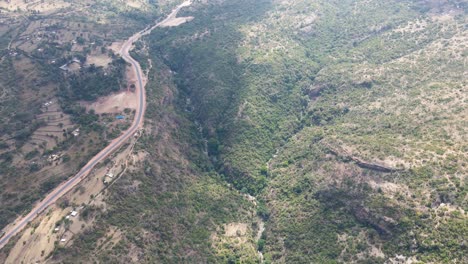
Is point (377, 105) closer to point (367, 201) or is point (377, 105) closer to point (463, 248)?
point (367, 201)

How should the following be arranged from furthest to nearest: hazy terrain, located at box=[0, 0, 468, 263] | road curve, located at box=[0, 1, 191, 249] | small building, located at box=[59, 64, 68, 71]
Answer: small building, located at box=[59, 64, 68, 71] → road curve, located at box=[0, 1, 191, 249] → hazy terrain, located at box=[0, 0, 468, 263]

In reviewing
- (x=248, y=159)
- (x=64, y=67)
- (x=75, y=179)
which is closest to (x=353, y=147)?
(x=248, y=159)

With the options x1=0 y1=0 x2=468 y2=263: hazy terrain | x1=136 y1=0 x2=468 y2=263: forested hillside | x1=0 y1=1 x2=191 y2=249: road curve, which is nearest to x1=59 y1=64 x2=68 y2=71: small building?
x1=0 y1=0 x2=468 y2=263: hazy terrain

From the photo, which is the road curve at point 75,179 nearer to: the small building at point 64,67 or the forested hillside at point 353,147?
the forested hillside at point 353,147

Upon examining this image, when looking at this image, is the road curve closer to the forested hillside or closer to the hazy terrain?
the hazy terrain

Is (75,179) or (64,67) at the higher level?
(64,67)

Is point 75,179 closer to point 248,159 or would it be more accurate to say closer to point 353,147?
point 248,159

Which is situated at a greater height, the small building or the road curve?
the small building

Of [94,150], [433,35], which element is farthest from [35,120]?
[433,35]

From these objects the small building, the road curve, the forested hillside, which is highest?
the small building

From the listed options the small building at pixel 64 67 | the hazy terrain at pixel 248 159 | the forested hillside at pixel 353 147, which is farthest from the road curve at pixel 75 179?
the small building at pixel 64 67
